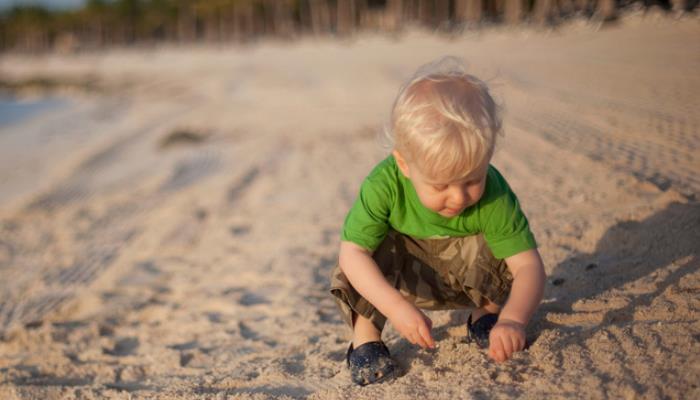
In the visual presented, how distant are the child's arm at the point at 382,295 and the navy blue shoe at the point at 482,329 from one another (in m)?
0.33

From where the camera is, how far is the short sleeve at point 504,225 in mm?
2051

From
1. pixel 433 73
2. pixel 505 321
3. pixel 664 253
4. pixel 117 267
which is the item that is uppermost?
pixel 433 73

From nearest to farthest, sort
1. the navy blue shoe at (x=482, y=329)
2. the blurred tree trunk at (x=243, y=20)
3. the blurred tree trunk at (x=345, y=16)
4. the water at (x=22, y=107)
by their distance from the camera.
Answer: the navy blue shoe at (x=482, y=329), the water at (x=22, y=107), the blurred tree trunk at (x=345, y=16), the blurred tree trunk at (x=243, y=20)

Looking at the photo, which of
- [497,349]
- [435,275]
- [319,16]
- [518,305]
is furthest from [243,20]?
[497,349]

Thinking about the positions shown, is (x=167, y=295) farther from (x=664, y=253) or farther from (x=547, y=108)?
(x=547, y=108)

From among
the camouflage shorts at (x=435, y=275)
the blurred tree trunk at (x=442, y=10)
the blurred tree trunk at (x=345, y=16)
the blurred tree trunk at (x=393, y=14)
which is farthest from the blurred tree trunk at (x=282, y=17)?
the camouflage shorts at (x=435, y=275)

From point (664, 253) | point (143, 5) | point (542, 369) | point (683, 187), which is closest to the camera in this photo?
point (542, 369)

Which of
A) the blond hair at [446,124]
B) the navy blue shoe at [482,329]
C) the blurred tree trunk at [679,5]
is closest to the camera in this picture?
the blond hair at [446,124]

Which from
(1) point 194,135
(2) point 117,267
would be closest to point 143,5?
(1) point 194,135

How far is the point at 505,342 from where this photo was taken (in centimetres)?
189

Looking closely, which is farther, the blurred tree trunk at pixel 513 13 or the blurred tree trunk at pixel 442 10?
the blurred tree trunk at pixel 442 10

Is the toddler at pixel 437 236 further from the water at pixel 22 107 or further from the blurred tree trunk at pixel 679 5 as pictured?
the blurred tree trunk at pixel 679 5

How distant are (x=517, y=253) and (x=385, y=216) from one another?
18.2 inches

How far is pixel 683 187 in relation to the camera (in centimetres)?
378
